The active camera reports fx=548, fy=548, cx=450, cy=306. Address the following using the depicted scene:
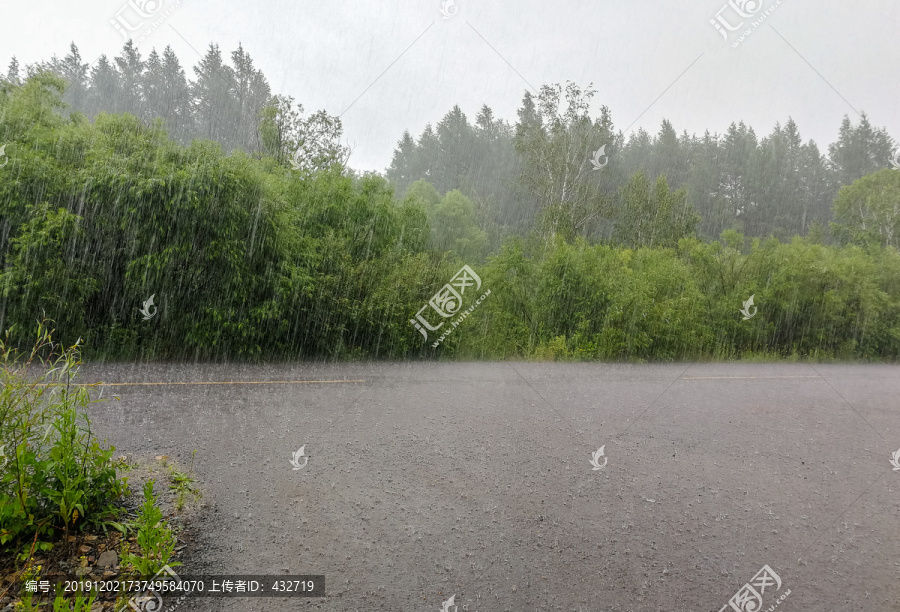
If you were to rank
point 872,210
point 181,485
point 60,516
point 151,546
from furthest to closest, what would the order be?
point 872,210 < point 181,485 < point 60,516 < point 151,546

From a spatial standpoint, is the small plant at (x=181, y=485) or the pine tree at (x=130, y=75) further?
the pine tree at (x=130, y=75)

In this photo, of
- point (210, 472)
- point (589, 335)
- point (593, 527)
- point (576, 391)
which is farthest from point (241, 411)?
point (589, 335)

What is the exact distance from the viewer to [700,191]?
57.5 m

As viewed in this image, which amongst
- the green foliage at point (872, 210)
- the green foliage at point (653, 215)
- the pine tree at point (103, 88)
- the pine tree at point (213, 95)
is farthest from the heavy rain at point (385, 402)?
the pine tree at point (103, 88)

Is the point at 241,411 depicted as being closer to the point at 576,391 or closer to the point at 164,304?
the point at 164,304

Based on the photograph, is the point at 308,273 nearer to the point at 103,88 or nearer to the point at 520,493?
the point at 520,493

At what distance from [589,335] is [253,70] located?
39.9m

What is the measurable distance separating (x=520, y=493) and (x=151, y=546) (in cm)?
272

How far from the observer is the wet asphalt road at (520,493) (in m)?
3.26

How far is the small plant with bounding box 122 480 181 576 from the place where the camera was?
2.96 m

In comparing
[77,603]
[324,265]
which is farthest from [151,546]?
[324,265]

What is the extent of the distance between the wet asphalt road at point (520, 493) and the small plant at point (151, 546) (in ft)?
0.76

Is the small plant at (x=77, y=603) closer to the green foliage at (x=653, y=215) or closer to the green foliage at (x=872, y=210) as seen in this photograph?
the green foliage at (x=653, y=215)

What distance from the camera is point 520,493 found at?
4.57 m
